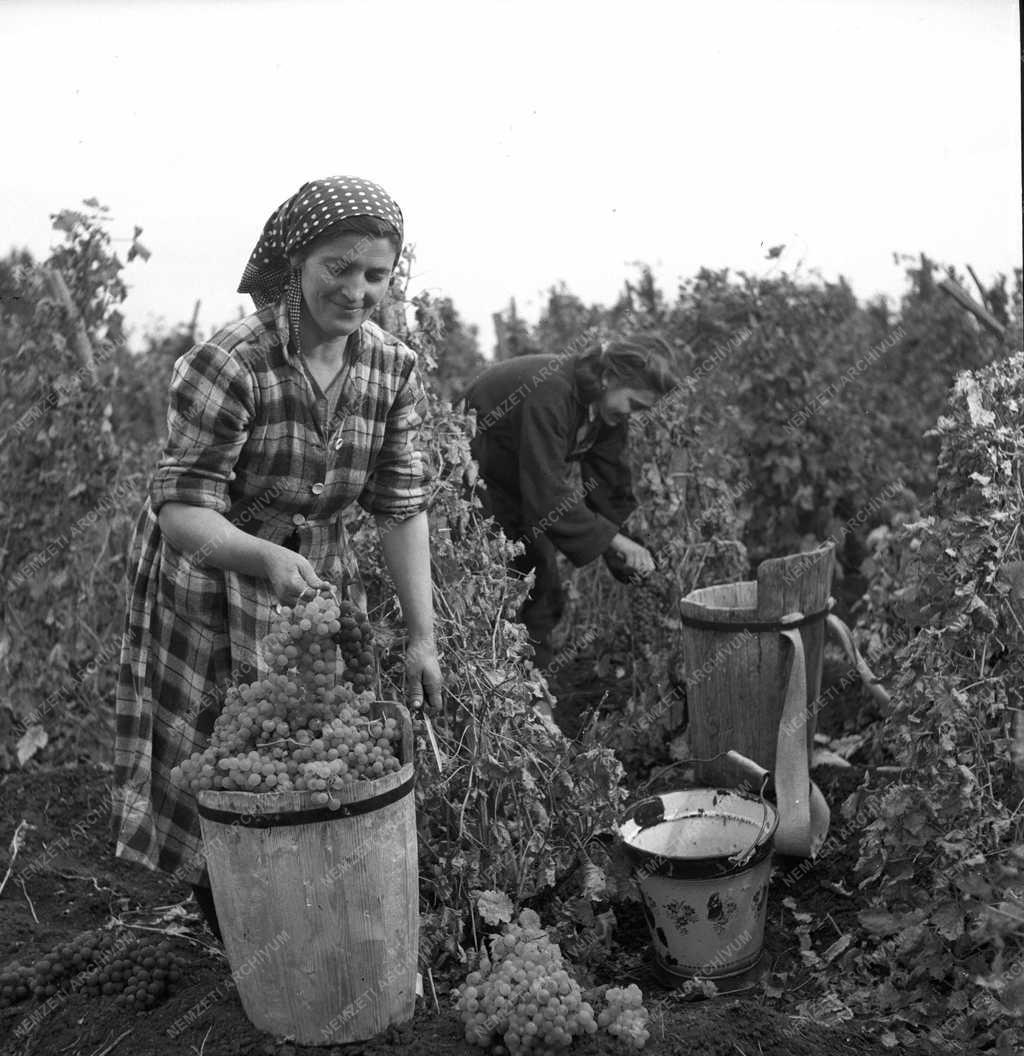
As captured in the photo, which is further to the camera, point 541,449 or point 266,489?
point 541,449

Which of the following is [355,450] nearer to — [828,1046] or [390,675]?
[390,675]

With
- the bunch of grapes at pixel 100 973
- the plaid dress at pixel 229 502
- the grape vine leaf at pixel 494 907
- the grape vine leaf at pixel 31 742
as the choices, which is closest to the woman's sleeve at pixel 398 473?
the plaid dress at pixel 229 502

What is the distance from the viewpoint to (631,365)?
3.94m

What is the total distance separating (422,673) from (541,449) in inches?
53.4

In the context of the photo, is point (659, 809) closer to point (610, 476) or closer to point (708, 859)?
point (708, 859)

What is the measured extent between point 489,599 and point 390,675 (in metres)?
0.37

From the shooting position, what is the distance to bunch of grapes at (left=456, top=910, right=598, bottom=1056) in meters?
2.38

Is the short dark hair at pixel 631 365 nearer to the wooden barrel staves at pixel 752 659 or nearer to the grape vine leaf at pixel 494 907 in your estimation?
the wooden barrel staves at pixel 752 659

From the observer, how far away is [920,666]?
297cm

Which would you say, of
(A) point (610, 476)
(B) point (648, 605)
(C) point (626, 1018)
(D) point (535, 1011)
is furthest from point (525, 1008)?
(B) point (648, 605)

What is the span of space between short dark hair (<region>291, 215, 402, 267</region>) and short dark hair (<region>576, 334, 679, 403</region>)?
1.66m

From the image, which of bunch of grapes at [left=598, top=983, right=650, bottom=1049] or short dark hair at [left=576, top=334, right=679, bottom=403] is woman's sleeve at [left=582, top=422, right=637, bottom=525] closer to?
short dark hair at [left=576, top=334, right=679, bottom=403]

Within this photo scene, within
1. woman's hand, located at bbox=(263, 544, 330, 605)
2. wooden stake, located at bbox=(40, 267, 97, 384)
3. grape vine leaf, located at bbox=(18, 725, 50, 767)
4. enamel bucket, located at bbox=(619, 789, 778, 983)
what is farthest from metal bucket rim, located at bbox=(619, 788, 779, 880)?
wooden stake, located at bbox=(40, 267, 97, 384)

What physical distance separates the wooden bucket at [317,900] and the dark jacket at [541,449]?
5.38 feet
